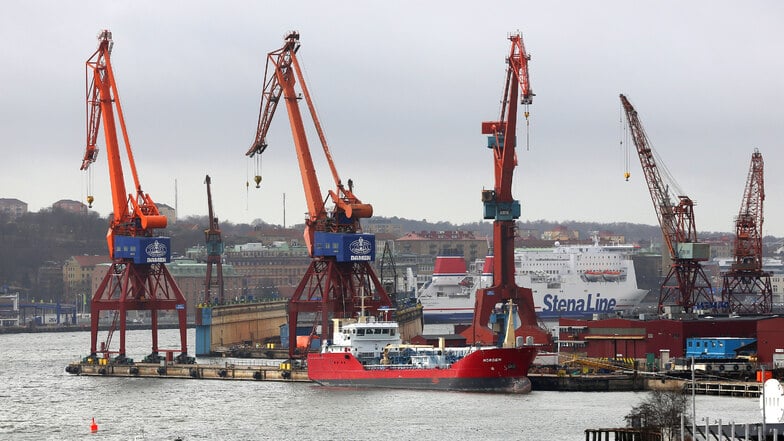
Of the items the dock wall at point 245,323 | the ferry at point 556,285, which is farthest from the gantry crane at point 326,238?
the ferry at point 556,285

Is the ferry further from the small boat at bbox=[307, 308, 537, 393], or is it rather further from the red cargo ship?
the red cargo ship

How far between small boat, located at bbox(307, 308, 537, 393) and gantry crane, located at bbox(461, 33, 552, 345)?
1132 centimetres

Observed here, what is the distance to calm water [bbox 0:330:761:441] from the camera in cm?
6272

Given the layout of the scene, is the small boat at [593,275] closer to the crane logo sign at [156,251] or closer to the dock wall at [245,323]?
the dock wall at [245,323]

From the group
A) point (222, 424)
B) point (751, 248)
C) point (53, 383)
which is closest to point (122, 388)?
point (53, 383)

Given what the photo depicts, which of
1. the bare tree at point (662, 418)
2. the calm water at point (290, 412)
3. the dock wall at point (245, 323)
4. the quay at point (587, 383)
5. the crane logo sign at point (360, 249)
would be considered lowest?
the calm water at point (290, 412)

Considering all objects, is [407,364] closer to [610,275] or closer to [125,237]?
[125,237]

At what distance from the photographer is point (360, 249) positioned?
92938 millimetres

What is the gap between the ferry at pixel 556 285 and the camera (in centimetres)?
15800

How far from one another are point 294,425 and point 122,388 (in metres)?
21.4

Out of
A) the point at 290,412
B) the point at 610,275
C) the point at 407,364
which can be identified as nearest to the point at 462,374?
the point at 407,364

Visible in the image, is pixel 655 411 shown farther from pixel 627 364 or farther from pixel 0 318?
pixel 0 318

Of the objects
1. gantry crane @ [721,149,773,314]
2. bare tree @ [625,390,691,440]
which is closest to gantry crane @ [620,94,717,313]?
gantry crane @ [721,149,773,314]

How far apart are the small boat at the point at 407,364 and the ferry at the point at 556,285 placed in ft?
243
